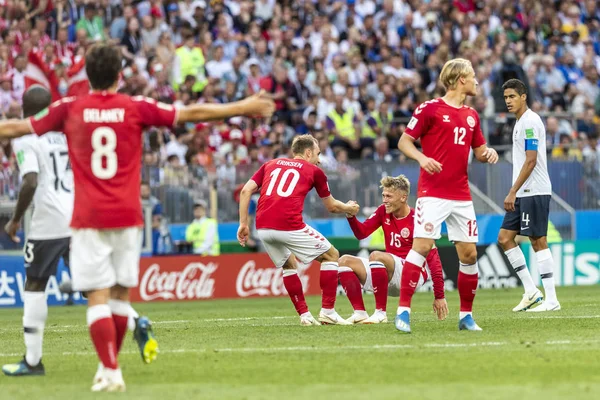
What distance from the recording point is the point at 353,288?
12914 millimetres

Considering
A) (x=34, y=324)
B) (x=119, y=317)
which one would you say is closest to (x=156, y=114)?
(x=119, y=317)

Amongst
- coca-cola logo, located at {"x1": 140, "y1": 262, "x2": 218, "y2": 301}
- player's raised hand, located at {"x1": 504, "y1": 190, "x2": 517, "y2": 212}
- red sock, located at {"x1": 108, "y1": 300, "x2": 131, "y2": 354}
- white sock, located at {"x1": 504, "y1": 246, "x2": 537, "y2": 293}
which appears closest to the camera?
red sock, located at {"x1": 108, "y1": 300, "x2": 131, "y2": 354}

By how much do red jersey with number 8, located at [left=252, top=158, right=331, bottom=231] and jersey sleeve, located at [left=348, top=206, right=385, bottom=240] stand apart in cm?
46

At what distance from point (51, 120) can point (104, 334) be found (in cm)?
150

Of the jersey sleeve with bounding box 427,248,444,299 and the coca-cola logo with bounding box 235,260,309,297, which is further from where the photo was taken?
the coca-cola logo with bounding box 235,260,309,297

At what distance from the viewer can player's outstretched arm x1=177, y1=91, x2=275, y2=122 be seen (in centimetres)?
789

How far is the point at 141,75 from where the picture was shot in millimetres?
24703

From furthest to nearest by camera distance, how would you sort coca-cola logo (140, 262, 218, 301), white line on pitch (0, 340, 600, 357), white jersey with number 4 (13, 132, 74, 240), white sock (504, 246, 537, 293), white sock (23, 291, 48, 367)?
coca-cola logo (140, 262, 218, 301) < white sock (504, 246, 537, 293) < white line on pitch (0, 340, 600, 357) < white jersey with number 4 (13, 132, 74, 240) < white sock (23, 291, 48, 367)

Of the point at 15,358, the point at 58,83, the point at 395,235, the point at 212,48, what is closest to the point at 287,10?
the point at 212,48

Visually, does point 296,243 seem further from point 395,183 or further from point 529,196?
point 529,196

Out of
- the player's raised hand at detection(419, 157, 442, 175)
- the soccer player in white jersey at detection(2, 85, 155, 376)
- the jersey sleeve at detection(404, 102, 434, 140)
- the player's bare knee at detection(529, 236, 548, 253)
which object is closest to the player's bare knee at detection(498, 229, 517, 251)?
the player's bare knee at detection(529, 236, 548, 253)

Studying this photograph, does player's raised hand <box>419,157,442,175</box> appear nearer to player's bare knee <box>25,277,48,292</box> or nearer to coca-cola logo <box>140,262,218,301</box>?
player's bare knee <box>25,277,48,292</box>

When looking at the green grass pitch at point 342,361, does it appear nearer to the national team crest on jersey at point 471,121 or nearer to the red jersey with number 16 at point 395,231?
the red jersey with number 16 at point 395,231

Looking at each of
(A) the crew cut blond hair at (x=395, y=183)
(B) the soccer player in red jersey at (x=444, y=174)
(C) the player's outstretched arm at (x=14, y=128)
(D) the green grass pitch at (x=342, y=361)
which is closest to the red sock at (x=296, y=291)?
(D) the green grass pitch at (x=342, y=361)
